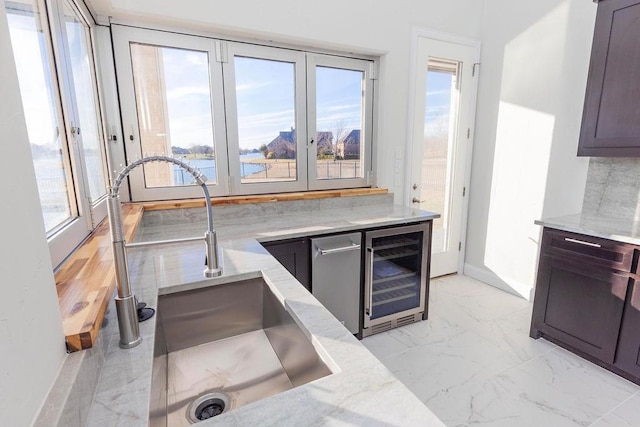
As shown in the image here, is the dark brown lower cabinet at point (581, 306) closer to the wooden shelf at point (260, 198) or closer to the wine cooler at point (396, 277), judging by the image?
the wine cooler at point (396, 277)

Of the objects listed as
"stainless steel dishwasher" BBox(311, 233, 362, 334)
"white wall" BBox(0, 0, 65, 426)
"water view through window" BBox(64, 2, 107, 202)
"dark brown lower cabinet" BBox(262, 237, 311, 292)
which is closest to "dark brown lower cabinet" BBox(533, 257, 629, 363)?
"stainless steel dishwasher" BBox(311, 233, 362, 334)

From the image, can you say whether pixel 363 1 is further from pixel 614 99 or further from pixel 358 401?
pixel 358 401

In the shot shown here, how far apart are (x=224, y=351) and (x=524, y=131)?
9.85ft

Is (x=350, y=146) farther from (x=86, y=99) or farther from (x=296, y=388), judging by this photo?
(x=296, y=388)

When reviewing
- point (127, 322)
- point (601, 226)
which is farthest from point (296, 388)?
point (601, 226)

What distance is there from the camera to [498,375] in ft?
6.53

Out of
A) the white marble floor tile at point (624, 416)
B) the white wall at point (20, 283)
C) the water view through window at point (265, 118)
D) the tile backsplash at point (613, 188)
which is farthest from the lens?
the water view through window at point (265, 118)

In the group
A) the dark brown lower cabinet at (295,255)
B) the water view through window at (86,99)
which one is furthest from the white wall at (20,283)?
the dark brown lower cabinet at (295,255)

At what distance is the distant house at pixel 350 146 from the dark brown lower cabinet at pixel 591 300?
161 centimetres

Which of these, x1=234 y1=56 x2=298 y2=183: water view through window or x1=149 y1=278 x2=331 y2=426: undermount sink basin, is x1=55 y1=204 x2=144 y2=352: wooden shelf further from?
x1=234 y1=56 x2=298 y2=183: water view through window

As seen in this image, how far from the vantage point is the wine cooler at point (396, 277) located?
7.59ft

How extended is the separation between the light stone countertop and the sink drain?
225cm

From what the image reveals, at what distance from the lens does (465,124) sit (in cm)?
322

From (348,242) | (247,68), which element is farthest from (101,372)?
(247,68)
